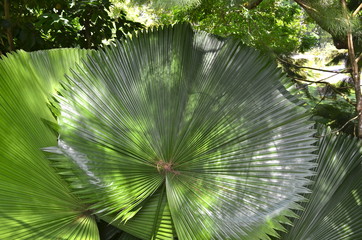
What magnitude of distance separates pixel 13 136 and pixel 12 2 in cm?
233

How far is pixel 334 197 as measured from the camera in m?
1.99

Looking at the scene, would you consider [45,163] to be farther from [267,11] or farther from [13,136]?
[267,11]

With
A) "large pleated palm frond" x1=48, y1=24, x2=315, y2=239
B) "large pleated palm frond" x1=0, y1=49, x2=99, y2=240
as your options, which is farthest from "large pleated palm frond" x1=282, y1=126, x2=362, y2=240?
"large pleated palm frond" x1=0, y1=49, x2=99, y2=240

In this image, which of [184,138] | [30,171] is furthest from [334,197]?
[30,171]

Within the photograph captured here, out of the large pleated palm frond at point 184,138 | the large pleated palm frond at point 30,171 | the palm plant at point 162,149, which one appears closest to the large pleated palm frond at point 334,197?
the palm plant at point 162,149

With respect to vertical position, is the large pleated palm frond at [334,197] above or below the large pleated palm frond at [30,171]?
above

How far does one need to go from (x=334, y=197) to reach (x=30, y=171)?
169cm

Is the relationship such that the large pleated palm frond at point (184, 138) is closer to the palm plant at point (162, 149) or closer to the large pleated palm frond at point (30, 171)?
the palm plant at point (162, 149)

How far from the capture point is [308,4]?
2.65 meters

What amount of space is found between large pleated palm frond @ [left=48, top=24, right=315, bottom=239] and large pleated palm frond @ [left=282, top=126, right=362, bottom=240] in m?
0.39

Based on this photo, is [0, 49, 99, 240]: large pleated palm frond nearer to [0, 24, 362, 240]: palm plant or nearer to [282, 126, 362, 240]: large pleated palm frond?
[0, 24, 362, 240]: palm plant

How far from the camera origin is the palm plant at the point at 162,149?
1.62 meters

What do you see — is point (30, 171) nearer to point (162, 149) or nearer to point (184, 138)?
point (162, 149)

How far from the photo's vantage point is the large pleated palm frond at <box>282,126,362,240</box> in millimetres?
1920
